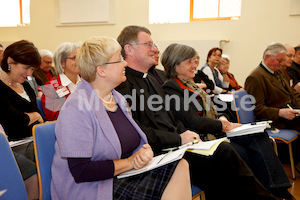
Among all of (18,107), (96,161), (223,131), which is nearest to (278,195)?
(223,131)

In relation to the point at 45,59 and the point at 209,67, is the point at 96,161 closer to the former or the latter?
the point at 45,59

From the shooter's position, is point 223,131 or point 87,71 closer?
point 87,71

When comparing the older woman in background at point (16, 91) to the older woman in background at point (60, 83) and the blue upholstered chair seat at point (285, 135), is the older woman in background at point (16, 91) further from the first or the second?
the blue upholstered chair seat at point (285, 135)

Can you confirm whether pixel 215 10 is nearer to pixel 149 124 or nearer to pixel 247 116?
pixel 247 116

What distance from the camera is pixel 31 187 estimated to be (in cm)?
171

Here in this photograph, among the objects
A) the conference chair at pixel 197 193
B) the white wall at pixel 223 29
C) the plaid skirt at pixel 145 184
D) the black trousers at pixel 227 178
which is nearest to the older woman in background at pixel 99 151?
the plaid skirt at pixel 145 184

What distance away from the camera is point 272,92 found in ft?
9.78

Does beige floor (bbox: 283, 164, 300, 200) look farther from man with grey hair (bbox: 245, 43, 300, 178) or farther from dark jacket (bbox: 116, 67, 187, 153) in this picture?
dark jacket (bbox: 116, 67, 187, 153)

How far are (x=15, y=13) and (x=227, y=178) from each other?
7064 millimetres

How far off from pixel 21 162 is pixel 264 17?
205 inches

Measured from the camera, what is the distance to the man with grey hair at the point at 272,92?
9.28 ft

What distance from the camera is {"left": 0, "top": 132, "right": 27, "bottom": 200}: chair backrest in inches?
48.6

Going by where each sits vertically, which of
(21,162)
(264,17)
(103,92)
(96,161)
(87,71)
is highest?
(264,17)

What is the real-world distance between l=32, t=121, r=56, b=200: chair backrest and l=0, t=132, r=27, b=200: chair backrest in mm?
104
